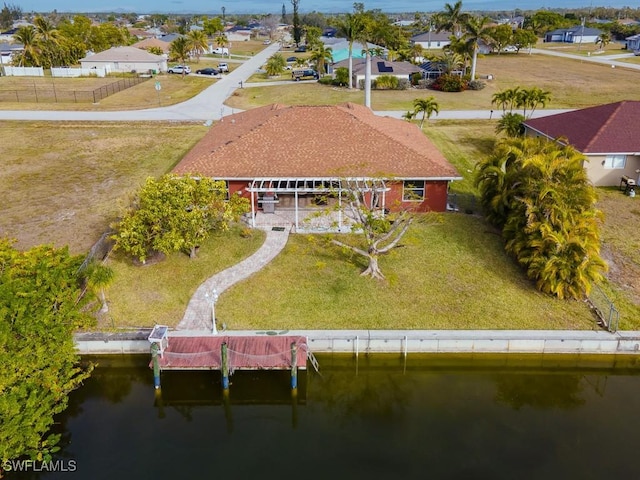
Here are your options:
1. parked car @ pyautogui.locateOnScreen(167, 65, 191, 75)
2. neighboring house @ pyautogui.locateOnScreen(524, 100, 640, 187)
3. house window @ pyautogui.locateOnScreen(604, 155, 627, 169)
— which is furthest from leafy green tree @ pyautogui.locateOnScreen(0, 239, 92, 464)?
parked car @ pyautogui.locateOnScreen(167, 65, 191, 75)

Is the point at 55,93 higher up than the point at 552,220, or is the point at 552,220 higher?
the point at 55,93

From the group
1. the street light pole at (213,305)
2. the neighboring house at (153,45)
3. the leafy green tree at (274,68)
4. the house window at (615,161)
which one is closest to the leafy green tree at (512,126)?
the house window at (615,161)

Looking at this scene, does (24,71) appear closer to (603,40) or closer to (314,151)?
(314,151)

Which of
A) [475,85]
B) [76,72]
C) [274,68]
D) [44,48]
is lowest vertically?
[475,85]

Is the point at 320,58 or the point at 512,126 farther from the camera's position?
the point at 320,58

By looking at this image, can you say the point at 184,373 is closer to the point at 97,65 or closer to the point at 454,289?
the point at 454,289

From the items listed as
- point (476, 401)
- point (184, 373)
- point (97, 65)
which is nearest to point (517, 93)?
point (476, 401)

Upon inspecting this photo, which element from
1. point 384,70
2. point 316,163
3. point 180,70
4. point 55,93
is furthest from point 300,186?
point 180,70
